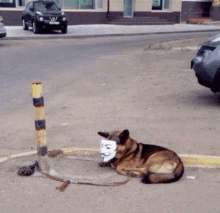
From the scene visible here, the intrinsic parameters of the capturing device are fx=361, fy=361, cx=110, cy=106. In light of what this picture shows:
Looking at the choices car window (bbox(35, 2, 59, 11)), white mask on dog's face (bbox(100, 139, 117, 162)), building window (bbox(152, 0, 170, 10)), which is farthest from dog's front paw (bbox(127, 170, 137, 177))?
building window (bbox(152, 0, 170, 10))

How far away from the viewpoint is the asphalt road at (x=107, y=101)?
5463 millimetres

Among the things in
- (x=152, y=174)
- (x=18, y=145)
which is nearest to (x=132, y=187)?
(x=152, y=174)

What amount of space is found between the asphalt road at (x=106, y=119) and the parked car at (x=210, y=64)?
587mm

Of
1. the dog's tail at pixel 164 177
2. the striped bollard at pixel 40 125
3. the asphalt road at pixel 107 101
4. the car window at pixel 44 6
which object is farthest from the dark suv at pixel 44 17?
the dog's tail at pixel 164 177

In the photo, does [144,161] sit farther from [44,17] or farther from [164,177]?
[44,17]

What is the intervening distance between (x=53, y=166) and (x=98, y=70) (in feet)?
23.2

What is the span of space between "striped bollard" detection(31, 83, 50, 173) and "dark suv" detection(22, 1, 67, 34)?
754 inches

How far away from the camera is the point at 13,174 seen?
167 inches

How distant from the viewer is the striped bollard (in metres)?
3.89

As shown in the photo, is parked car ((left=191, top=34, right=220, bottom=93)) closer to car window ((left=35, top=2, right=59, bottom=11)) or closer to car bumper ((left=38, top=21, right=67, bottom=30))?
car bumper ((left=38, top=21, right=67, bottom=30))

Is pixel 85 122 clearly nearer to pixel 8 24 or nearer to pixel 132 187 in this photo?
pixel 132 187

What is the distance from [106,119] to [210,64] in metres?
2.15

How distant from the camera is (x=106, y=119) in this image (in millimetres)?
6328

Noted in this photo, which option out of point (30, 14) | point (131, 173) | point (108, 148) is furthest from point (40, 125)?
point (30, 14)
